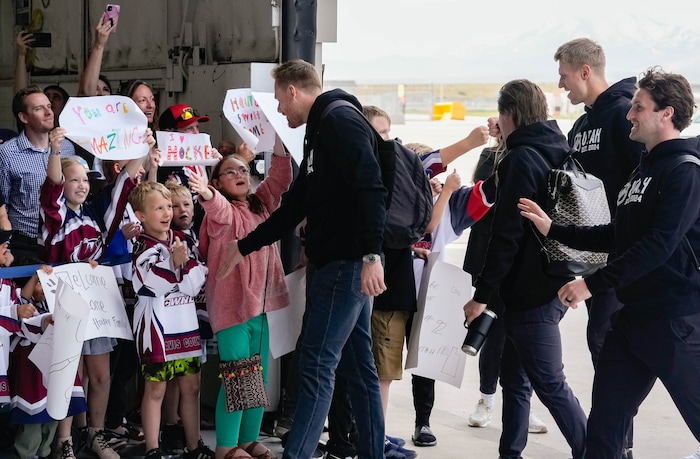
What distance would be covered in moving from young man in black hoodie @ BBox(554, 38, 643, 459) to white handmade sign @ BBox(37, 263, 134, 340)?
2.40 metres

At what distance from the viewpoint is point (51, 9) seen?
774 centimetres

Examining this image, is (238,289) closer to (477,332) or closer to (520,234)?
(477,332)

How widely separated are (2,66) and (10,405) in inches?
198

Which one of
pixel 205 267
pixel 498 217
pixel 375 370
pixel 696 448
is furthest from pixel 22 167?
pixel 696 448

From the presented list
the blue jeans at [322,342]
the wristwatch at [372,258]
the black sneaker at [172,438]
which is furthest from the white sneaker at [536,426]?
the wristwatch at [372,258]

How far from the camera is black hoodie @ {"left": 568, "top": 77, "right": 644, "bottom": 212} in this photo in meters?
4.63

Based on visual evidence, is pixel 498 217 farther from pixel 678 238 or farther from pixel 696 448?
pixel 696 448

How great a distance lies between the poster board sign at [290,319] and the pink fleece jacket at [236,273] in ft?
0.24

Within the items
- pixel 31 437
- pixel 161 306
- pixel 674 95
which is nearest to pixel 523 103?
pixel 674 95

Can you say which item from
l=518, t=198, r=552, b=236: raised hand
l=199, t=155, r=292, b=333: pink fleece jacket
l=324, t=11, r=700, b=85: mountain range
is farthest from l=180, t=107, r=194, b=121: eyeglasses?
l=324, t=11, r=700, b=85: mountain range

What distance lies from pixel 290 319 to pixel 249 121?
1.11 metres

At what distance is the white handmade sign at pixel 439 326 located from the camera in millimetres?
4801

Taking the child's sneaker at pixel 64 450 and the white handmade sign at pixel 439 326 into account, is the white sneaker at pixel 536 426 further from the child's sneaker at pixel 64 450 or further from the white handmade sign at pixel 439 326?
the child's sneaker at pixel 64 450

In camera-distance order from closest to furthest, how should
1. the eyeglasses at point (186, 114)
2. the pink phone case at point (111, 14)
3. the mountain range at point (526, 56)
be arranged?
the eyeglasses at point (186, 114)
the pink phone case at point (111, 14)
the mountain range at point (526, 56)
